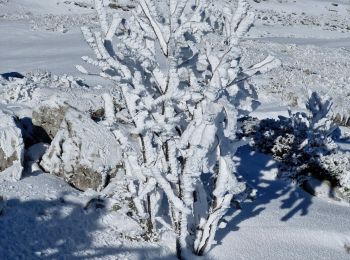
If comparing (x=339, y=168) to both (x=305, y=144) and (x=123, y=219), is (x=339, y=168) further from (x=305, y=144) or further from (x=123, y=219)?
(x=123, y=219)

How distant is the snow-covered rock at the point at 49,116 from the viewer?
8.27m

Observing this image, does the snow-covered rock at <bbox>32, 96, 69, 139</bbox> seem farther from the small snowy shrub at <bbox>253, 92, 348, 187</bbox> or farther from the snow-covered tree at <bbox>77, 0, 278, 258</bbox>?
the small snowy shrub at <bbox>253, 92, 348, 187</bbox>

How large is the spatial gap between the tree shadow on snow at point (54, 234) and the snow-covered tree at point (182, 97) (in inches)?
26.2

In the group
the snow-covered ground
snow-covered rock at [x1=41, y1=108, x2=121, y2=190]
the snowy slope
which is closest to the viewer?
the snow-covered ground

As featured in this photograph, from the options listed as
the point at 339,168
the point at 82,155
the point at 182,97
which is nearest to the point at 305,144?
the point at 339,168

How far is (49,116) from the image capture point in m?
8.30

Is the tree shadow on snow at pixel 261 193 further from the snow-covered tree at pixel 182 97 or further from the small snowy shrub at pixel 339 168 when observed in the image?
the snow-covered tree at pixel 182 97

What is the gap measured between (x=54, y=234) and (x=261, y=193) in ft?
12.3

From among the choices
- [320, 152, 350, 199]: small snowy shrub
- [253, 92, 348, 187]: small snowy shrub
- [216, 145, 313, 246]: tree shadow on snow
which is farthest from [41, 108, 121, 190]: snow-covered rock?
[320, 152, 350, 199]: small snowy shrub

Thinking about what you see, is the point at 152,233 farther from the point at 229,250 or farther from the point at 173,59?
the point at 173,59

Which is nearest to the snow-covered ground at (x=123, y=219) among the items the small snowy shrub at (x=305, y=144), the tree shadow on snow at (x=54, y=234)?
the tree shadow on snow at (x=54, y=234)

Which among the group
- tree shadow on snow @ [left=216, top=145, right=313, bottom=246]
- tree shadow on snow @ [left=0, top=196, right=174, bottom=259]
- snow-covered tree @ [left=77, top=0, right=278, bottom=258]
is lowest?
tree shadow on snow @ [left=216, top=145, right=313, bottom=246]

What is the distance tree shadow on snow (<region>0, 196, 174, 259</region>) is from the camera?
5.74 meters

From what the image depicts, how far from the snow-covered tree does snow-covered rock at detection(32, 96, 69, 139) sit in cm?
209
